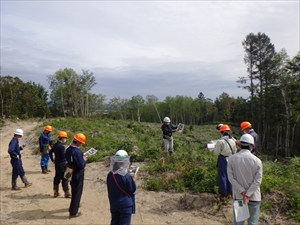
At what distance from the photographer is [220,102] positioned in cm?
6006

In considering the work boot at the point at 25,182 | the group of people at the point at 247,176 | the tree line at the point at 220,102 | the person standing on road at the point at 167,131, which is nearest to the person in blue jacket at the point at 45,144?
the work boot at the point at 25,182

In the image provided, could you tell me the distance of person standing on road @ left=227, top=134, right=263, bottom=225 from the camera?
12.2 feet

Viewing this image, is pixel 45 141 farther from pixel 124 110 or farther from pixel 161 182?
pixel 124 110

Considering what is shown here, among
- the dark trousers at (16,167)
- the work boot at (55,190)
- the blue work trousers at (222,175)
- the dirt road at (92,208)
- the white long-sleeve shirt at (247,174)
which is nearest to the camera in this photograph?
the white long-sleeve shirt at (247,174)

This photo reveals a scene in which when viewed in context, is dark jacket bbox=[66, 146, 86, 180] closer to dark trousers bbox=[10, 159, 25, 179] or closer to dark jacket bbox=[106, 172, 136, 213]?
dark jacket bbox=[106, 172, 136, 213]

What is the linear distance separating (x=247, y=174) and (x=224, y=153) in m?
1.73

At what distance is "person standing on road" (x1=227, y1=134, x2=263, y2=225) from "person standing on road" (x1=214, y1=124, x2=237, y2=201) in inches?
64.8

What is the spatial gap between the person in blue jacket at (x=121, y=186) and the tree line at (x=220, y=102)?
2480cm

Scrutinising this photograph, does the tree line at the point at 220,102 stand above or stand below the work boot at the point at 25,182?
above

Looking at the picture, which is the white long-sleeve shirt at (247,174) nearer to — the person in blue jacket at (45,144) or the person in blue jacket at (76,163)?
the person in blue jacket at (76,163)

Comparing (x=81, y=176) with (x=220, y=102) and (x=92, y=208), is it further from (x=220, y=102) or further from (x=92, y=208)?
(x=220, y=102)

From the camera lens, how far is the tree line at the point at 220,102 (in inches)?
1096

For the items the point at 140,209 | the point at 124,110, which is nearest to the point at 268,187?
the point at 140,209

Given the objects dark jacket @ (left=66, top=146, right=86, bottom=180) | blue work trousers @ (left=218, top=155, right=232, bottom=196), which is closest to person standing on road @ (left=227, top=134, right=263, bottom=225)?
blue work trousers @ (left=218, top=155, right=232, bottom=196)
